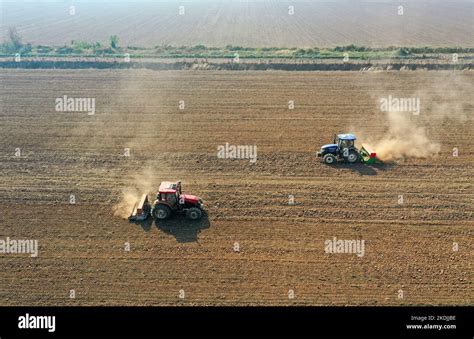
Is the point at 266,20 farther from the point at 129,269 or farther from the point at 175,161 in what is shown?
the point at 129,269

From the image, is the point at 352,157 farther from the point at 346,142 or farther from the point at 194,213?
the point at 194,213

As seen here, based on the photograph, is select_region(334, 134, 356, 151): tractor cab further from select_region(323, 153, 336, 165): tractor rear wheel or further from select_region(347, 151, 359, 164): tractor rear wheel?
select_region(323, 153, 336, 165): tractor rear wheel

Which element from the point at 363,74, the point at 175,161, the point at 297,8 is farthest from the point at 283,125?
the point at 297,8

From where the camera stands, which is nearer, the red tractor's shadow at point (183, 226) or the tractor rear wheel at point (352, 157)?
the red tractor's shadow at point (183, 226)

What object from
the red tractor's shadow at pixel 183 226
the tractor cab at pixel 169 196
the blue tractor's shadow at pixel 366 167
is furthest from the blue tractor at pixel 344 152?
Result: the tractor cab at pixel 169 196

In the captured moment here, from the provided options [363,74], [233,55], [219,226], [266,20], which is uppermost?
[266,20]

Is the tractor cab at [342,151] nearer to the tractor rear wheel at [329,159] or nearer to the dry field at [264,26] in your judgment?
the tractor rear wheel at [329,159]
